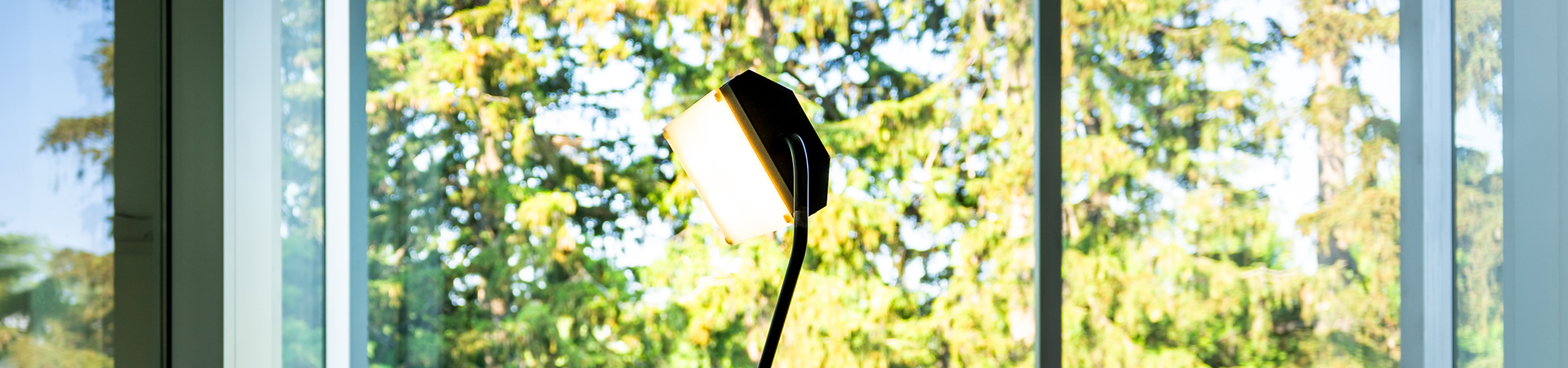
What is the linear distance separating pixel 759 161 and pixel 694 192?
75 cm

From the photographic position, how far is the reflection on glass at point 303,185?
1.01m

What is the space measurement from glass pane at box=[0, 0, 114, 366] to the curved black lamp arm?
0.73 meters

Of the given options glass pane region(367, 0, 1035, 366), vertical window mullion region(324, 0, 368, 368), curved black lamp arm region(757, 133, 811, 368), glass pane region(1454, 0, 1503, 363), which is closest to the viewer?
curved black lamp arm region(757, 133, 811, 368)

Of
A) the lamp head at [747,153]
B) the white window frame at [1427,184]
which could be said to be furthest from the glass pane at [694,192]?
the lamp head at [747,153]

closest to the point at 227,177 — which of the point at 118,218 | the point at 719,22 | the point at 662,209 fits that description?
the point at 118,218

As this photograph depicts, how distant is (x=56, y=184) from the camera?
2.31 feet

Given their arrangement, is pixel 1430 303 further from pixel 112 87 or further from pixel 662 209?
pixel 112 87

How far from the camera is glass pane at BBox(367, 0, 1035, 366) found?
1.33 m

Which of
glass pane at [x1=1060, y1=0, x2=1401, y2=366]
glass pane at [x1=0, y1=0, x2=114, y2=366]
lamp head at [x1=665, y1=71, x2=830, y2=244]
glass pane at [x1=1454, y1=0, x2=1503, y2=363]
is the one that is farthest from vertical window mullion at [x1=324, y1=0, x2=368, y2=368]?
glass pane at [x1=1454, y1=0, x2=1503, y2=363]

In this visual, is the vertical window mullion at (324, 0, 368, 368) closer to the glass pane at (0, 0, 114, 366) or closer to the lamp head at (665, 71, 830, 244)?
the glass pane at (0, 0, 114, 366)

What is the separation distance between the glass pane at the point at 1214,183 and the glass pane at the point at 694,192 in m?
0.15

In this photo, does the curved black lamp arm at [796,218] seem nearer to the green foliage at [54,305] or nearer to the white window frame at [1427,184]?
the green foliage at [54,305]

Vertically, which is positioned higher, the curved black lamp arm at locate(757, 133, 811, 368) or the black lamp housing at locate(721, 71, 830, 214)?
the black lamp housing at locate(721, 71, 830, 214)

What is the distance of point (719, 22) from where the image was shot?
4.54ft
